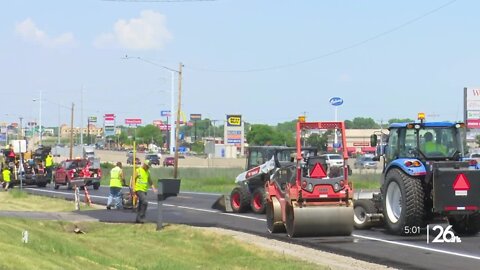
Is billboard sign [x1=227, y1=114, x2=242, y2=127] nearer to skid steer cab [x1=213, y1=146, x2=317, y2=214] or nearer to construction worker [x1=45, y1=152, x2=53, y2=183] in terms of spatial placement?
construction worker [x1=45, y1=152, x2=53, y2=183]

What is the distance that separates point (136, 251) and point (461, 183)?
23.2ft

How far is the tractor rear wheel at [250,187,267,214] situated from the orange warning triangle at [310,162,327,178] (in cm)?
633

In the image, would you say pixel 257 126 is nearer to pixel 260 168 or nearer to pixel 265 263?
pixel 260 168

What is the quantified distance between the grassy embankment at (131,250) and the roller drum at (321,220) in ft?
5.07

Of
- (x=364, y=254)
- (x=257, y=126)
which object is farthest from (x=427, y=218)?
(x=257, y=126)

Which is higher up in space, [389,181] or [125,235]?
[389,181]

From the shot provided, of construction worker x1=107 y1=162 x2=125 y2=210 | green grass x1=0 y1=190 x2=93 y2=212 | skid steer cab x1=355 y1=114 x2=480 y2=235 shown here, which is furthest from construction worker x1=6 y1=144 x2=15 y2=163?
skid steer cab x1=355 y1=114 x2=480 y2=235

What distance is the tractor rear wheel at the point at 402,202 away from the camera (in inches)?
642

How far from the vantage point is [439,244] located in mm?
15562

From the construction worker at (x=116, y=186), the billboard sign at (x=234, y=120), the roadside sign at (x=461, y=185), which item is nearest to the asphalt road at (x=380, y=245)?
the roadside sign at (x=461, y=185)

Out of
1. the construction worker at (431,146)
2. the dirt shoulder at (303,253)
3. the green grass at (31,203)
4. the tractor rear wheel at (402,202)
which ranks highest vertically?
the construction worker at (431,146)

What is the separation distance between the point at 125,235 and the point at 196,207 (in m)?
10.5

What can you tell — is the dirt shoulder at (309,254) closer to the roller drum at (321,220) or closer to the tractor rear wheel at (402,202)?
the roller drum at (321,220)

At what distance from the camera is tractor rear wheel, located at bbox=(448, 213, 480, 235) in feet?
56.2
